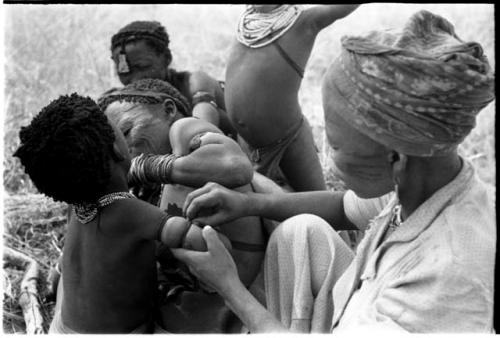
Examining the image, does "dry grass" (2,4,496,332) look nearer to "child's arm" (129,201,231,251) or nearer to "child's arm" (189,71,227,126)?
"child's arm" (189,71,227,126)

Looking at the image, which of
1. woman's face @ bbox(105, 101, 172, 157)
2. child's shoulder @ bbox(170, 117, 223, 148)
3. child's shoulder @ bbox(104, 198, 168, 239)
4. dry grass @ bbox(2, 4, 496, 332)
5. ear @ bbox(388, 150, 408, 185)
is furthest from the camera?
dry grass @ bbox(2, 4, 496, 332)

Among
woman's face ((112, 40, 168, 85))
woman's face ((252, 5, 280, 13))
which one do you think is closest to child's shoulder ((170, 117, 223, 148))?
woman's face ((252, 5, 280, 13))

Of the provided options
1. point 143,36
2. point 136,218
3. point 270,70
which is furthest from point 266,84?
point 136,218

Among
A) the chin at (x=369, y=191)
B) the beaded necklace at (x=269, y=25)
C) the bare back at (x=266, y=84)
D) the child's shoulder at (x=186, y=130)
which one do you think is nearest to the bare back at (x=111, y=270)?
the child's shoulder at (x=186, y=130)

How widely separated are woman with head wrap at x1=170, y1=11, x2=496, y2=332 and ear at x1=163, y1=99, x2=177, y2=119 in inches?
32.6

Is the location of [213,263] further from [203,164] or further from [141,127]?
[141,127]

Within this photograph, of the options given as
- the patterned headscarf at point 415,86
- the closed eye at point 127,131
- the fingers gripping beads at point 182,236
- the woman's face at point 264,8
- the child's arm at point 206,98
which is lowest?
the child's arm at point 206,98

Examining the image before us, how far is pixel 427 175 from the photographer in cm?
211

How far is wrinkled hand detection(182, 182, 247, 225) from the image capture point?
2.53m

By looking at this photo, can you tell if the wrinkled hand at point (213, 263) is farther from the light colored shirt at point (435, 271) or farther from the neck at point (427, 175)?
the neck at point (427, 175)

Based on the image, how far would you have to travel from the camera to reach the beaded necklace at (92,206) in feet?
8.14

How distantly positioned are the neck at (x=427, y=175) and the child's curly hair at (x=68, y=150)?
0.87 metres

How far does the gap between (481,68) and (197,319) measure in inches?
49.7

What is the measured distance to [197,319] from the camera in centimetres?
272
